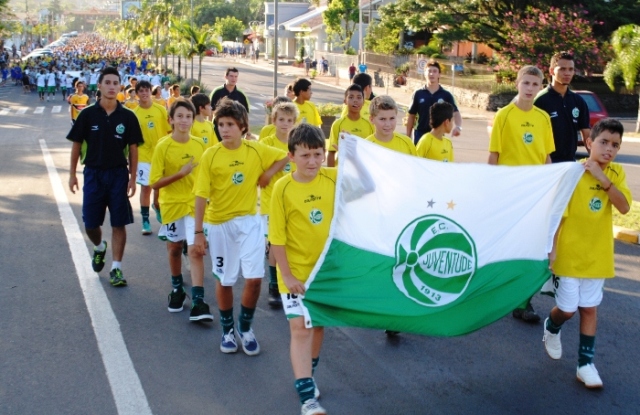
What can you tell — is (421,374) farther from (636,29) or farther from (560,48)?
(560,48)

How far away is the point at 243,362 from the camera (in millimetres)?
6387

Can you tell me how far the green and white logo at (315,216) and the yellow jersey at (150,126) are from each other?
6178 millimetres

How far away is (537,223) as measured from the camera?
18.2 ft

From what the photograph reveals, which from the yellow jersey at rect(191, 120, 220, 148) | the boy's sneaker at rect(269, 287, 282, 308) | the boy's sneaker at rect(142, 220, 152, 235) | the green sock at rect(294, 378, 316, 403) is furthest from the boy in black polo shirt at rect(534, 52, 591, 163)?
the boy's sneaker at rect(142, 220, 152, 235)

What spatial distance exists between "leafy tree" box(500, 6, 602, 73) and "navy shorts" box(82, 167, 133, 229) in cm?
2970

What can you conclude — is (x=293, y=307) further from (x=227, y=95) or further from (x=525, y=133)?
(x=227, y=95)

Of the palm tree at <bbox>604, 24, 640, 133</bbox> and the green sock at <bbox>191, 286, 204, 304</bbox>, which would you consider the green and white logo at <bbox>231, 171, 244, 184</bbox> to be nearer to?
the green sock at <bbox>191, 286, 204, 304</bbox>

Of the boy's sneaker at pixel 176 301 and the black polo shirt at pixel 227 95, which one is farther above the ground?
the black polo shirt at pixel 227 95

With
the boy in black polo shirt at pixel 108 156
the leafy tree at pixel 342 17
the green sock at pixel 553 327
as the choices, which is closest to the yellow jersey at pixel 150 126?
the boy in black polo shirt at pixel 108 156

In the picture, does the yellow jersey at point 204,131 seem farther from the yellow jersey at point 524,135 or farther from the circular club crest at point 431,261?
the circular club crest at point 431,261

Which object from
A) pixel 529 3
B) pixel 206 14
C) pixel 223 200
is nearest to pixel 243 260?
pixel 223 200

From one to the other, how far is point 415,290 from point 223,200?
1.97 meters

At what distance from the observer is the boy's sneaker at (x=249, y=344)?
21.4 feet

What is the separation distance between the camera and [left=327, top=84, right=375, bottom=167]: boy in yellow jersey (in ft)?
29.6
